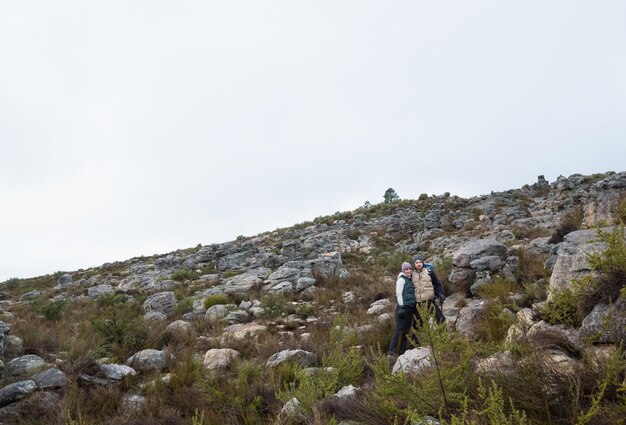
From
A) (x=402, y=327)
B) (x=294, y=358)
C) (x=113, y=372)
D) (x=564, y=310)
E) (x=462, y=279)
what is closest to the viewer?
(x=564, y=310)

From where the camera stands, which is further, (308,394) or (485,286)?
(485,286)

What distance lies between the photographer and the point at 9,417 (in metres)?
4.25

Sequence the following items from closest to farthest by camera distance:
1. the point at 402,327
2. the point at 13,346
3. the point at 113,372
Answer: the point at 113,372 → the point at 13,346 → the point at 402,327

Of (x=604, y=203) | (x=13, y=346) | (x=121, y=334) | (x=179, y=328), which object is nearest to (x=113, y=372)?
(x=121, y=334)

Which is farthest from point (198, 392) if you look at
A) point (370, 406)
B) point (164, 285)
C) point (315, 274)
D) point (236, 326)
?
point (164, 285)

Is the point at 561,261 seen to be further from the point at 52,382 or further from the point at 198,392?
the point at 52,382

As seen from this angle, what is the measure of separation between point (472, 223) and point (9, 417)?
19.4 m

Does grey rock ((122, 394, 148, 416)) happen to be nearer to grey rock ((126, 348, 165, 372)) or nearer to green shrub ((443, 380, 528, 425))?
grey rock ((126, 348, 165, 372))

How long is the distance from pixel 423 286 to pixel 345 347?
1908 mm

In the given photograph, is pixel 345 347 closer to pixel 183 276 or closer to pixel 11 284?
pixel 183 276

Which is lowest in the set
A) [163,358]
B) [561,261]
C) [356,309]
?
[356,309]

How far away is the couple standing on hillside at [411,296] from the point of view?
6.48 m

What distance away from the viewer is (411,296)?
6758mm

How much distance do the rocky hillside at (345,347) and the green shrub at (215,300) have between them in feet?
0.18
